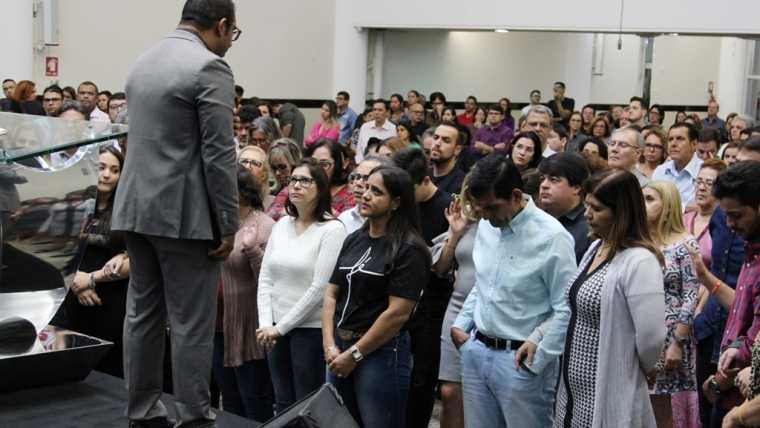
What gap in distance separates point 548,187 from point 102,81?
8.25m

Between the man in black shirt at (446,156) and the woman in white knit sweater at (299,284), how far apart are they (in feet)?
3.75

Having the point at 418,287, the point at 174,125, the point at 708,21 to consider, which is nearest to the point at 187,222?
the point at 174,125

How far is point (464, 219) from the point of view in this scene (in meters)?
3.82

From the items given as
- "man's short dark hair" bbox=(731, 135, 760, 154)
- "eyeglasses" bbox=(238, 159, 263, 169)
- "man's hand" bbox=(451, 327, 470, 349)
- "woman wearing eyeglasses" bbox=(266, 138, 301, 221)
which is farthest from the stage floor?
"man's short dark hair" bbox=(731, 135, 760, 154)

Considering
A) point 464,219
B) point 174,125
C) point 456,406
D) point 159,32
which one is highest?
point 159,32

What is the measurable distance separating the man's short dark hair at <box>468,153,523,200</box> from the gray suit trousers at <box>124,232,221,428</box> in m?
0.96

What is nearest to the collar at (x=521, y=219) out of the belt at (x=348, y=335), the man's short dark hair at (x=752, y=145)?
the belt at (x=348, y=335)

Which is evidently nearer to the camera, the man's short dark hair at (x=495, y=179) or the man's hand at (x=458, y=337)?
the man's short dark hair at (x=495, y=179)

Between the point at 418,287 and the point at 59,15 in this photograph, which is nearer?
the point at 418,287

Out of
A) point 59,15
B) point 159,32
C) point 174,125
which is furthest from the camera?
point 159,32

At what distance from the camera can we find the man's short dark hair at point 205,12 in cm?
283

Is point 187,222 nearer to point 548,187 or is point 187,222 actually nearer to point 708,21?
point 548,187

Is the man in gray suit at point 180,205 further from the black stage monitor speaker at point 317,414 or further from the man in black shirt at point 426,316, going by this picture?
the man in black shirt at point 426,316

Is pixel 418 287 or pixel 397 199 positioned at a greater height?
pixel 397 199
